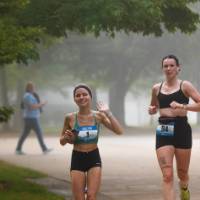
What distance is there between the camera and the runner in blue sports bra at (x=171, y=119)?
8758 mm

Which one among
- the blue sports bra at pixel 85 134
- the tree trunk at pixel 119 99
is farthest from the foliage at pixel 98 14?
the tree trunk at pixel 119 99

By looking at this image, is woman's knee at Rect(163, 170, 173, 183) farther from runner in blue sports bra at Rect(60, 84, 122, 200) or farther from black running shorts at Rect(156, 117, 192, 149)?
runner in blue sports bra at Rect(60, 84, 122, 200)

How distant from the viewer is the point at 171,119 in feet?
29.1

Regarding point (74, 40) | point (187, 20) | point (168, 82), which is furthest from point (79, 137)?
point (74, 40)

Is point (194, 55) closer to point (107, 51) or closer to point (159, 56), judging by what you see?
point (159, 56)

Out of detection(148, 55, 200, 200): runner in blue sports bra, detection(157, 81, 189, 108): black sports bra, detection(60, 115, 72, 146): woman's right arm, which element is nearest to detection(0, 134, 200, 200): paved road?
detection(148, 55, 200, 200): runner in blue sports bra

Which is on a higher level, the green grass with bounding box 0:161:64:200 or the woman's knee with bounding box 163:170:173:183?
the woman's knee with bounding box 163:170:173:183

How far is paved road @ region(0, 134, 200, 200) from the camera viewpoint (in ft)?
38.0

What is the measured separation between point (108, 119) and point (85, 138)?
34 centimetres

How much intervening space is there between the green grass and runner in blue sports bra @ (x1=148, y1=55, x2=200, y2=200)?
73.1 inches

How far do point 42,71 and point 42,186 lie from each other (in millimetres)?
35425

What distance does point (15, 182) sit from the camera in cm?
1149

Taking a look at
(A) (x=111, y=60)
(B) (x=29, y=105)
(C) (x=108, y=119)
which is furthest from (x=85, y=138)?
(A) (x=111, y=60)

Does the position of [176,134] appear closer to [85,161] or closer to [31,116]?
[85,161]
